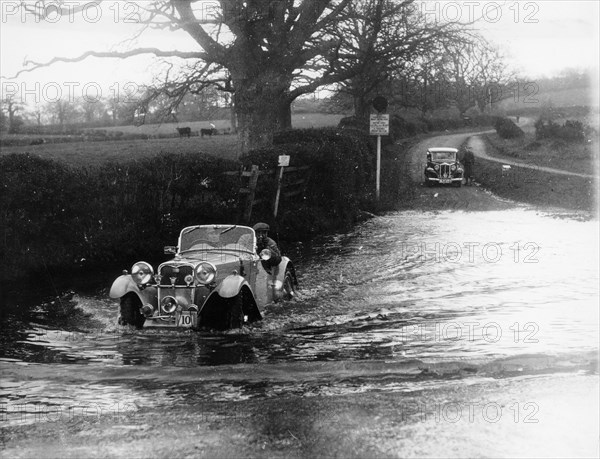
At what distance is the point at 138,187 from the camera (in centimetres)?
1670

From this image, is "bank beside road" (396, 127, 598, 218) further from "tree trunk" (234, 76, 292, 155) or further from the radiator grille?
the radiator grille

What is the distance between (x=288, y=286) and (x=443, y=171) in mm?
22190

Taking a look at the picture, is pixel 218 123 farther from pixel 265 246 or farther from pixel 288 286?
pixel 265 246

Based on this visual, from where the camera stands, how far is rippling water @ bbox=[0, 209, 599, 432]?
26.5ft

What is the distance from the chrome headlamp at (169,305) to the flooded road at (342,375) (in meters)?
0.38

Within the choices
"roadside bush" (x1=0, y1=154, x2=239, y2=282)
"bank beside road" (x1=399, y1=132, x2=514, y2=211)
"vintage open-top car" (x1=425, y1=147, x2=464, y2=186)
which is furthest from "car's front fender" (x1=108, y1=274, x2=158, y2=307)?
"vintage open-top car" (x1=425, y1=147, x2=464, y2=186)

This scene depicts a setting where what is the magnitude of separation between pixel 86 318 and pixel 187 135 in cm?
5183

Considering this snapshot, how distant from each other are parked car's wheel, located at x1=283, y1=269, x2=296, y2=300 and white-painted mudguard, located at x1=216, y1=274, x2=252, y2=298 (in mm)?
2537

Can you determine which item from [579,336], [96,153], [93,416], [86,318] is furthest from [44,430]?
[96,153]

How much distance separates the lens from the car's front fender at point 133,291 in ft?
36.4

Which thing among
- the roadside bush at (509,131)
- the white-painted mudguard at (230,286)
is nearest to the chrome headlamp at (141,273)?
the white-painted mudguard at (230,286)

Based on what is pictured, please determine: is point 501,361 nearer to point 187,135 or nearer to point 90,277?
point 90,277

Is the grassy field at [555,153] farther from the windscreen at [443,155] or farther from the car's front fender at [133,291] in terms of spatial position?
the car's front fender at [133,291]

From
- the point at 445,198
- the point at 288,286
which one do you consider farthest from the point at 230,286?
the point at 445,198
